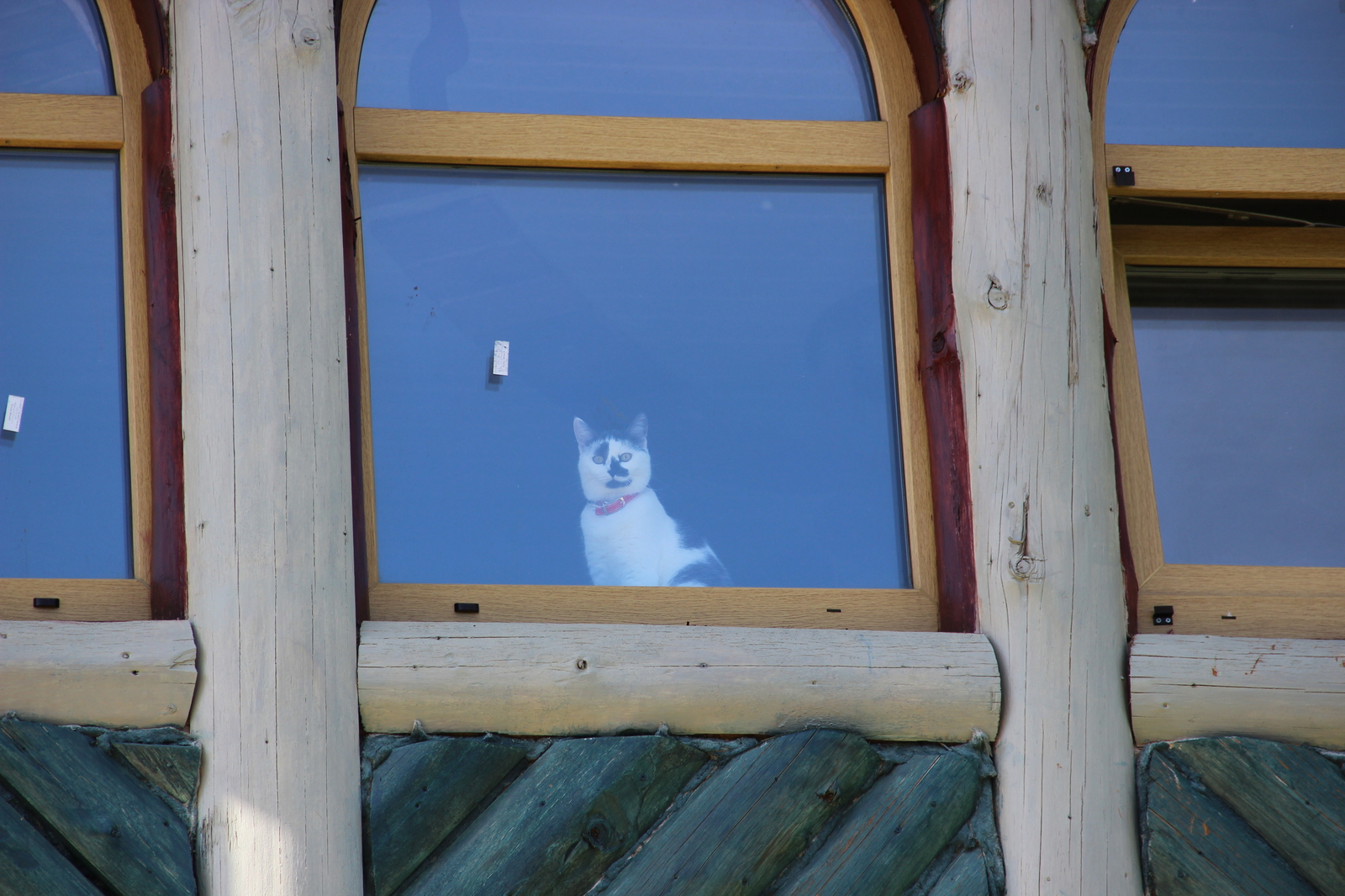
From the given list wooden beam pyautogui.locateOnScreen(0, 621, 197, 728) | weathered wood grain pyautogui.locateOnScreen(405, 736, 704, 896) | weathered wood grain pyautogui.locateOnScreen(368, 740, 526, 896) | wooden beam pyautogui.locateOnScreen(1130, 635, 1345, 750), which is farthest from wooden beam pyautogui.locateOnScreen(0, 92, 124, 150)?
wooden beam pyautogui.locateOnScreen(1130, 635, 1345, 750)

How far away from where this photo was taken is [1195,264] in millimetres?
2850

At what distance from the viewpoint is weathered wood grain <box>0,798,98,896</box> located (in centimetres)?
190

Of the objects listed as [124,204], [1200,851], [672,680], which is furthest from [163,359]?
[1200,851]

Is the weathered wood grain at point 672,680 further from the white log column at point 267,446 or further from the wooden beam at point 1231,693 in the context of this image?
the wooden beam at point 1231,693

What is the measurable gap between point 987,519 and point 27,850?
2008 millimetres

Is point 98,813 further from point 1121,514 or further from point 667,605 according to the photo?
point 1121,514

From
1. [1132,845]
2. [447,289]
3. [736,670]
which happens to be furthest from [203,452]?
[1132,845]

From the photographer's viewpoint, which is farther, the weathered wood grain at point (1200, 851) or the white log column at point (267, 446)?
the weathered wood grain at point (1200, 851)

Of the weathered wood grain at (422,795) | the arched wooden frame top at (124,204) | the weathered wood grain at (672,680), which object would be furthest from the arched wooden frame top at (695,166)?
the arched wooden frame top at (124,204)

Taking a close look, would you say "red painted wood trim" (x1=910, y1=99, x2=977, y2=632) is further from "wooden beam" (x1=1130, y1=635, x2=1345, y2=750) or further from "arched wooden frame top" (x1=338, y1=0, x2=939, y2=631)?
"wooden beam" (x1=1130, y1=635, x2=1345, y2=750)

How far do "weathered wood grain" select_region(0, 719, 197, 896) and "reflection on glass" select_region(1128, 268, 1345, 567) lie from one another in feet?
7.74

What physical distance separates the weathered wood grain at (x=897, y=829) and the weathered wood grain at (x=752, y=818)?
5cm

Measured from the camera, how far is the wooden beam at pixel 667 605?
7.67 ft

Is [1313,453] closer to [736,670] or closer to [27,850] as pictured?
[736,670]
